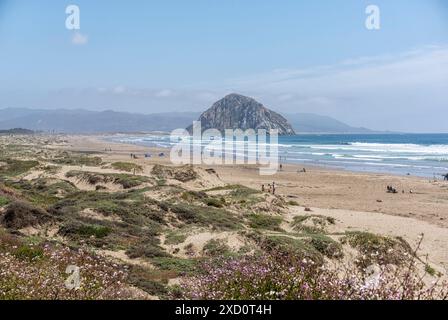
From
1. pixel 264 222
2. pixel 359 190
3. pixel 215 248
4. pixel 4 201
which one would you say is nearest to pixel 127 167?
pixel 359 190

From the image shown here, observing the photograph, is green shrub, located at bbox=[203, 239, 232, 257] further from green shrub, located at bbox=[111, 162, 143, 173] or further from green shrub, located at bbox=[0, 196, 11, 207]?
green shrub, located at bbox=[111, 162, 143, 173]

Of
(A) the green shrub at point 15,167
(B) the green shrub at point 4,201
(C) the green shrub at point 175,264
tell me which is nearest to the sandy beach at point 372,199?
(C) the green shrub at point 175,264

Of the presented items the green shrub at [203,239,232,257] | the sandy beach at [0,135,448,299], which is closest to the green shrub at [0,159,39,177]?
the sandy beach at [0,135,448,299]

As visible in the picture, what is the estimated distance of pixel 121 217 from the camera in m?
17.2

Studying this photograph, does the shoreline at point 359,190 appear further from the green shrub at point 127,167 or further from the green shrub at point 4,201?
the green shrub at point 4,201

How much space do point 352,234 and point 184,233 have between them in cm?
578

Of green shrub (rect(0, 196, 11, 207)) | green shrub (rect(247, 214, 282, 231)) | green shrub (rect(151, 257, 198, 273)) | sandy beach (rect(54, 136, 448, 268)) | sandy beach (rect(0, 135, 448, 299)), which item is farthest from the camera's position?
sandy beach (rect(54, 136, 448, 268))

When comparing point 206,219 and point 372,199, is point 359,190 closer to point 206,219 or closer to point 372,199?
point 372,199

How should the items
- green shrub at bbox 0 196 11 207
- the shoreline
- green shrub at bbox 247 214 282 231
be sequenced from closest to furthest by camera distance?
green shrub at bbox 0 196 11 207 < green shrub at bbox 247 214 282 231 < the shoreline

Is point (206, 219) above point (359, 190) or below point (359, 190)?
above
